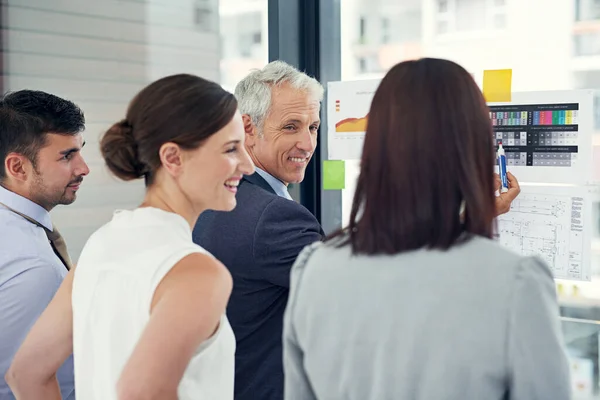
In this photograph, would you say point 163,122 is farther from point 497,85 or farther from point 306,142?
point 497,85

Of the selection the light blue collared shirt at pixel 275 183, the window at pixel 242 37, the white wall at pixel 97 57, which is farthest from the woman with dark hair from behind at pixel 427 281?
the white wall at pixel 97 57

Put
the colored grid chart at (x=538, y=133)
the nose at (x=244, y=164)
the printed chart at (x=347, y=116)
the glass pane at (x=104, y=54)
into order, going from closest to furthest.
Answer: the nose at (x=244, y=164), the colored grid chart at (x=538, y=133), the printed chart at (x=347, y=116), the glass pane at (x=104, y=54)

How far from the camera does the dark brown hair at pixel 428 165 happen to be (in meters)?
1.11

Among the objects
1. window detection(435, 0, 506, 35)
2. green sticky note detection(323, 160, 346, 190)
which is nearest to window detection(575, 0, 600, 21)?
window detection(435, 0, 506, 35)

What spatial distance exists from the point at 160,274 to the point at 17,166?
107 cm

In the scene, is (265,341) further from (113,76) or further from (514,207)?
(113,76)

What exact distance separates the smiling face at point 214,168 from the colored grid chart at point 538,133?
0.96 metres

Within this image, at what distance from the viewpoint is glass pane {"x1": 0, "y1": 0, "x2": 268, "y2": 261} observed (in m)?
2.94

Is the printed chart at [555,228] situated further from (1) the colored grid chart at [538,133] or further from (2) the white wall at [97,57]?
(2) the white wall at [97,57]

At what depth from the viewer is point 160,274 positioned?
4.08 feet

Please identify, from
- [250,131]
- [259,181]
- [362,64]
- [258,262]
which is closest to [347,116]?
[362,64]

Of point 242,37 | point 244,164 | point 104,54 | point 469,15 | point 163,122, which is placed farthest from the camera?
point 104,54

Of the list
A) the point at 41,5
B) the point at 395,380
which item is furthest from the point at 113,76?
the point at 395,380

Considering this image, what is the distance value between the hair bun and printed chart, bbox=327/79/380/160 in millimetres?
1175
